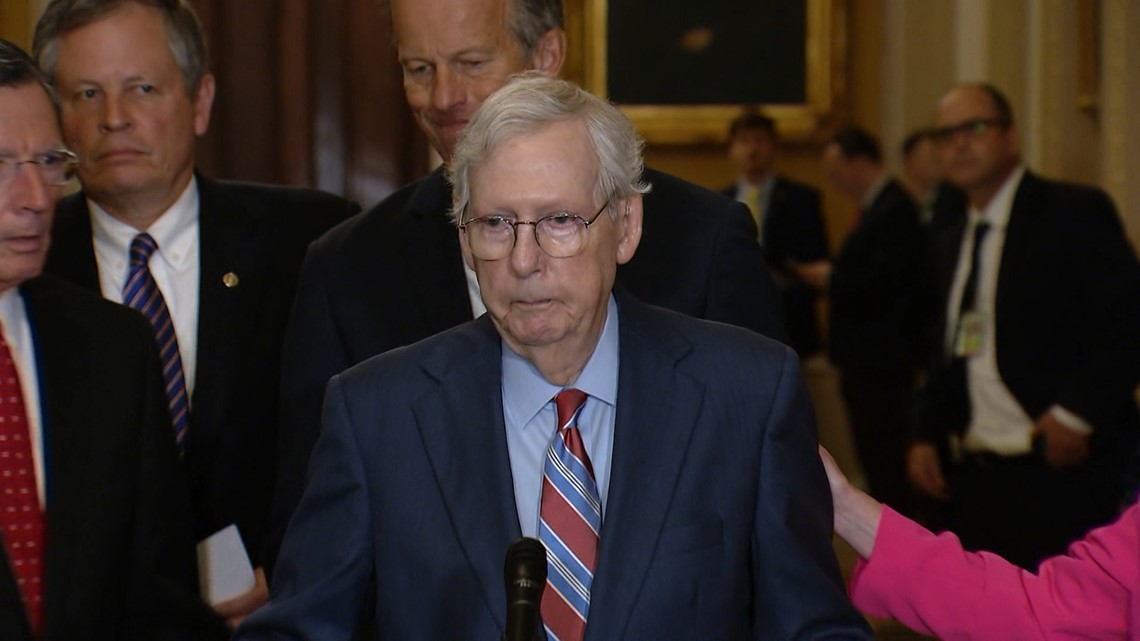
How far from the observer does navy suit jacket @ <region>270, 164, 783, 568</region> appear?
2.71 m

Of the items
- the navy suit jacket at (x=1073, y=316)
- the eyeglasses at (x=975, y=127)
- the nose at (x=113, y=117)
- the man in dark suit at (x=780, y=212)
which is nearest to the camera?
the nose at (x=113, y=117)

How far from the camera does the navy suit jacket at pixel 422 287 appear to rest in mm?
2715

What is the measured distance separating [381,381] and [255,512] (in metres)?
1.03

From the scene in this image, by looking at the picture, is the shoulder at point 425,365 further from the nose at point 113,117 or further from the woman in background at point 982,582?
the nose at point 113,117

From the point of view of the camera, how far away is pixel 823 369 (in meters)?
9.34

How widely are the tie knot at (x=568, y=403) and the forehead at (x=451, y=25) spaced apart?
0.82 metres

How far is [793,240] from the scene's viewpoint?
8.71m

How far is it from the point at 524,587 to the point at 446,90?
53.6 inches

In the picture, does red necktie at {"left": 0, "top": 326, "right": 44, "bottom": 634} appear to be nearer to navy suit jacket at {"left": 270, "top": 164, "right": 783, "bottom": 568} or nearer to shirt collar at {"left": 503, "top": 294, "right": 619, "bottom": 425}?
navy suit jacket at {"left": 270, "top": 164, "right": 783, "bottom": 568}

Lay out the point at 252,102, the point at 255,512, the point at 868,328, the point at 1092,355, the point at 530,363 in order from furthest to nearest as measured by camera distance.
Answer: the point at 868,328
the point at 1092,355
the point at 252,102
the point at 255,512
the point at 530,363

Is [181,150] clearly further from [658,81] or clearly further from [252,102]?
[658,81]

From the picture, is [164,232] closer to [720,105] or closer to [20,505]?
[20,505]

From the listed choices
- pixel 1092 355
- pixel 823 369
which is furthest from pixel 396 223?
pixel 823 369

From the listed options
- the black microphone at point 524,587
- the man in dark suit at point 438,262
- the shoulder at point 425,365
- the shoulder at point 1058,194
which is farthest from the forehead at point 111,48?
the shoulder at point 1058,194
